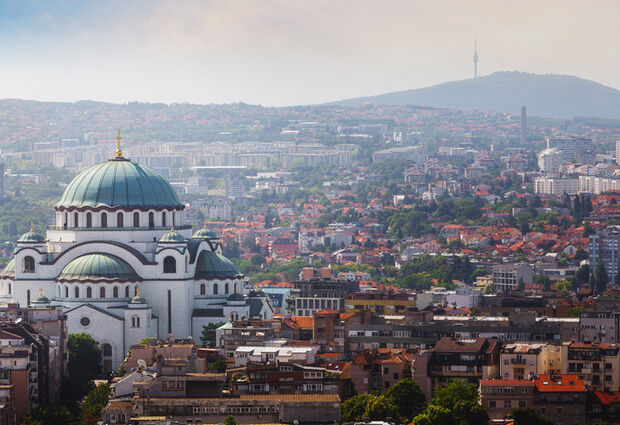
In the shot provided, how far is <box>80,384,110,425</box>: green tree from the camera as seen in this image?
5122 cm

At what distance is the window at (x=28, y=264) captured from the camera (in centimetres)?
7106

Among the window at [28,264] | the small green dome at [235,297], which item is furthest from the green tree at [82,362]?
the small green dome at [235,297]

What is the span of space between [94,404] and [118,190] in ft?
66.0

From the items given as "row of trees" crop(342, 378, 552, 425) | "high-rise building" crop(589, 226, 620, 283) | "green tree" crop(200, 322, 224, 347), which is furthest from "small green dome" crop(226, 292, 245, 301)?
"high-rise building" crop(589, 226, 620, 283)

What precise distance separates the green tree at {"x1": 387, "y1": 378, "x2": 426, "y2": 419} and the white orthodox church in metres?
16.9

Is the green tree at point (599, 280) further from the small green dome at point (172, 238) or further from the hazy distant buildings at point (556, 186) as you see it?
the hazy distant buildings at point (556, 186)

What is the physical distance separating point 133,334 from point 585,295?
29830mm

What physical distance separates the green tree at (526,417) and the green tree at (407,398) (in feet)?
10.9

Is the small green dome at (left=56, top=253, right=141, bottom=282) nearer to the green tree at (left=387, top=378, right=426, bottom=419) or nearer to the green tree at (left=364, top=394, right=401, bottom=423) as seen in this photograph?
the green tree at (left=387, top=378, right=426, bottom=419)

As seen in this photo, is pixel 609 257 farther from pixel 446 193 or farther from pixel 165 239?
pixel 446 193

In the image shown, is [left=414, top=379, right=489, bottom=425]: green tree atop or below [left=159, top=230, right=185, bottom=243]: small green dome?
below

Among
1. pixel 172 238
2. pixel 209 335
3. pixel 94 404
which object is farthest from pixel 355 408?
pixel 172 238

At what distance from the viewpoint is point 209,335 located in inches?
2655

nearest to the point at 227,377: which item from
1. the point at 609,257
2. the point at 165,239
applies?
the point at 165,239
